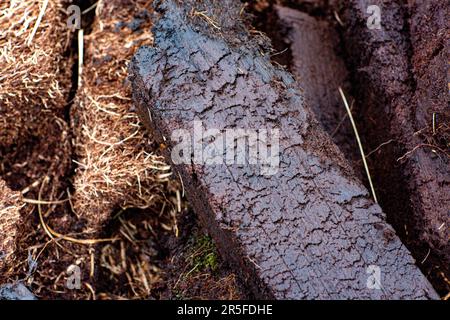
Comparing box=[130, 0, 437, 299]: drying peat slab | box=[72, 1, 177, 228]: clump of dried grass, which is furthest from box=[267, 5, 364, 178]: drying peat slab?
box=[72, 1, 177, 228]: clump of dried grass

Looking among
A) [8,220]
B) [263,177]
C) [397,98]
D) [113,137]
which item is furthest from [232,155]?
[8,220]

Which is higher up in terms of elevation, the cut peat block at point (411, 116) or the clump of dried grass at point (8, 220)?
the cut peat block at point (411, 116)

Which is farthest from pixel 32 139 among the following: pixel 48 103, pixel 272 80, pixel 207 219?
pixel 272 80

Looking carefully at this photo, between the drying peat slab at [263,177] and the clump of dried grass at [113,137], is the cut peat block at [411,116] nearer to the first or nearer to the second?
the drying peat slab at [263,177]

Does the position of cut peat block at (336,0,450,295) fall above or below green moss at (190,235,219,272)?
above

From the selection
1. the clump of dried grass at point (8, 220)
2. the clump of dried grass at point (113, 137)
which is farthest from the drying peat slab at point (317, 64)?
the clump of dried grass at point (8, 220)

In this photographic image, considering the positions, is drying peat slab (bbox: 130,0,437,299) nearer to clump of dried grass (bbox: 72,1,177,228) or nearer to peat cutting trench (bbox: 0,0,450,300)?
peat cutting trench (bbox: 0,0,450,300)

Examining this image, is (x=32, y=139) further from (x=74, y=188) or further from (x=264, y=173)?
(x=264, y=173)
